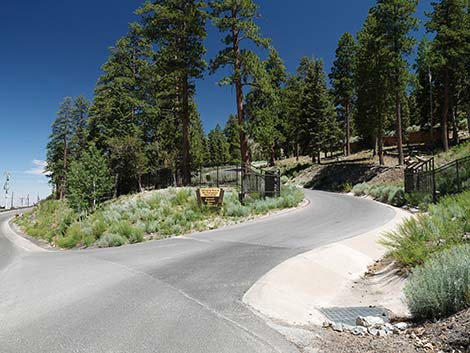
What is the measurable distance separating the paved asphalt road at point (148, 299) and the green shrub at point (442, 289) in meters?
1.93

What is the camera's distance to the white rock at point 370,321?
4.34 m

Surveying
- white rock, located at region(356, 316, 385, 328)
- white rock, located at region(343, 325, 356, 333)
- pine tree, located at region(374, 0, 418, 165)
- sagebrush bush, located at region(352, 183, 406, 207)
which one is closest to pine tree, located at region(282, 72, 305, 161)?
pine tree, located at region(374, 0, 418, 165)

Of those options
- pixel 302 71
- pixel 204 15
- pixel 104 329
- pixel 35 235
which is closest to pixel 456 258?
pixel 104 329

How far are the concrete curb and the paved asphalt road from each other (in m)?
0.32

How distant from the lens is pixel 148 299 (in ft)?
17.3

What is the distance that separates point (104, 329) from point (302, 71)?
6133cm

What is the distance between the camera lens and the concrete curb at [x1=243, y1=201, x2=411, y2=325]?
497 cm

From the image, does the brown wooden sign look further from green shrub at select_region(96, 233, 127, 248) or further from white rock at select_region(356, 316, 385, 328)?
white rock at select_region(356, 316, 385, 328)

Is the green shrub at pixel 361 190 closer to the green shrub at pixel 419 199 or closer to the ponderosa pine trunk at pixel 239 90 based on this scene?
the green shrub at pixel 419 199

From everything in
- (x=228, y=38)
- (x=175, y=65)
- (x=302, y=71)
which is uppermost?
(x=302, y=71)

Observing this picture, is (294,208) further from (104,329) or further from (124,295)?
(104,329)

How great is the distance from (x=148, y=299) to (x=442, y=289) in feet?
14.0

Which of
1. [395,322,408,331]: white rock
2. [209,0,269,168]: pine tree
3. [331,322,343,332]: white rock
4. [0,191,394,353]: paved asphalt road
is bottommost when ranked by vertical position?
[331,322,343,332]: white rock

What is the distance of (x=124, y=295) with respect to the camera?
5516mm
